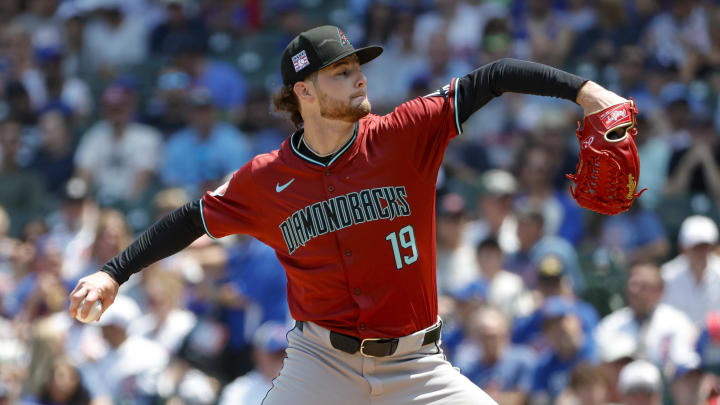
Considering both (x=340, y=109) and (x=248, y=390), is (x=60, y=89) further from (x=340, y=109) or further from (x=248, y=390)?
(x=340, y=109)

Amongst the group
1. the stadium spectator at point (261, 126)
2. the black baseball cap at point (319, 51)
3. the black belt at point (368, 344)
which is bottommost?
the stadium spectator at point (261, 126)

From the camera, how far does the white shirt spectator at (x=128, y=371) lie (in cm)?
798

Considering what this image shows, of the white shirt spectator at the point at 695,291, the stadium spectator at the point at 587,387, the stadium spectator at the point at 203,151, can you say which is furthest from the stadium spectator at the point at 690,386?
the stadium spectator at the point at 203,151

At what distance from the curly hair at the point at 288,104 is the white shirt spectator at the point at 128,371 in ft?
12.3

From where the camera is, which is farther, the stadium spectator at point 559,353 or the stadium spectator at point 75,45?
the stadium spectator at point 75,45

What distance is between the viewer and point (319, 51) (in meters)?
4.35

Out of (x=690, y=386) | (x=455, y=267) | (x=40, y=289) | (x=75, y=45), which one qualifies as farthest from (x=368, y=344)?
(x=75, y=45)

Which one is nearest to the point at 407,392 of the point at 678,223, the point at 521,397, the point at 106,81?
the point at 521,397

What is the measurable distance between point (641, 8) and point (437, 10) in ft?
7.07

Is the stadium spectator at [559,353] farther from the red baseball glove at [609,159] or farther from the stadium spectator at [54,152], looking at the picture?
the stadium spectator at [54,152]

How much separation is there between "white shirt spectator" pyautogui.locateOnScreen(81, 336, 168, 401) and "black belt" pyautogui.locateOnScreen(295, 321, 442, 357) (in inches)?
156

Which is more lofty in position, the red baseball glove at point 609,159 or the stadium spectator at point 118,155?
Result: the red baseball glove at point 609,159

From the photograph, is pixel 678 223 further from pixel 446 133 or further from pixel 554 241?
pixel 446 133

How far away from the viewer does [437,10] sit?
11.6 meters
